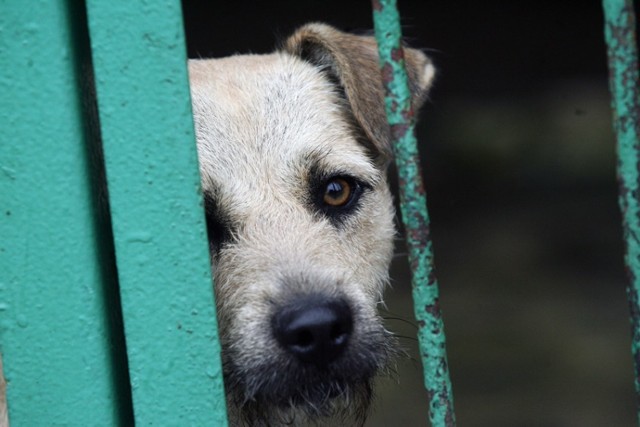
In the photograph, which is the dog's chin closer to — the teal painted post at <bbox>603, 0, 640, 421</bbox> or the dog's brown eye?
the dog's brown eye

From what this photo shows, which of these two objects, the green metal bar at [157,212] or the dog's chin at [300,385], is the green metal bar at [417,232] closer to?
the green metal bar at [157,212]

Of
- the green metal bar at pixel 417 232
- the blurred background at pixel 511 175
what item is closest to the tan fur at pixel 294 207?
the green metal bar at pixel 417 232

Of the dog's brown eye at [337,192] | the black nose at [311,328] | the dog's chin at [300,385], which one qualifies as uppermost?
the dog's brown eye at [337,192]

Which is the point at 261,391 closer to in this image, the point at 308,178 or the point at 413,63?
the point at 308,178

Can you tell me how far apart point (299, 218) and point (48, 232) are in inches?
41.2

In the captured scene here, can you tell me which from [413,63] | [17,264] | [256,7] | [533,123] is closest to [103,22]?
[17,264]

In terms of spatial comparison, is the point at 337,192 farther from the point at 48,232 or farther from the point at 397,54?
the point at 48,232

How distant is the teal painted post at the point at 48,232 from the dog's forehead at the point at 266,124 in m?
0.92

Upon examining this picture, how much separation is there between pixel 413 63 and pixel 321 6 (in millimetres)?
4606

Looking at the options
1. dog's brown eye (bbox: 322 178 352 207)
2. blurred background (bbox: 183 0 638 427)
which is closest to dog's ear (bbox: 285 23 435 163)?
dog's brown eye (bbox: 322 178 352 207)

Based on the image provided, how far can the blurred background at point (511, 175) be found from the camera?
22.2ft

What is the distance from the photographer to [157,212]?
5.19 feet

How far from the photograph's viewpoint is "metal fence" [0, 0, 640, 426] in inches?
61.2

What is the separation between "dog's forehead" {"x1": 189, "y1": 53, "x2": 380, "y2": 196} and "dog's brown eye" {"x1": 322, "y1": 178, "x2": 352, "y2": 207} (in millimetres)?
52
